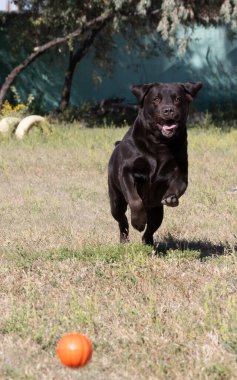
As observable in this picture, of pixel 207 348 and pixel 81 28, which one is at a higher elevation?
pixel 81 28

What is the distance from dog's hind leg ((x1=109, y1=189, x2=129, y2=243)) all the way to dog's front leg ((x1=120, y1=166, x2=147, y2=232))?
585 mm

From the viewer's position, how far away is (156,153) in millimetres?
6117

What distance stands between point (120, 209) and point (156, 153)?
3.24 ft

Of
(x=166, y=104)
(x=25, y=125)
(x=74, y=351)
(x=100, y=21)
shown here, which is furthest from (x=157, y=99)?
(x=100, y=21)

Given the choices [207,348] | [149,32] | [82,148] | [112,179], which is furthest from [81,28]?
[207,348]

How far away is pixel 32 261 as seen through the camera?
625 centimetres

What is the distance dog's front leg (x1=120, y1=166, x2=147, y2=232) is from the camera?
19.8 feet

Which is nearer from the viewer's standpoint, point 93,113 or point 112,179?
point 112,179

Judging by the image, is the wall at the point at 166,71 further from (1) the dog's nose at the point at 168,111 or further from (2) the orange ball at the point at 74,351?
(2) the orange ball at the point at 74,351

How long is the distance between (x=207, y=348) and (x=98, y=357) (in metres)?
0.60

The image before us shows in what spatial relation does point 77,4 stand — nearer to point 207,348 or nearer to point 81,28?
point 81,28

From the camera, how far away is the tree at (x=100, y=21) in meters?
16.9

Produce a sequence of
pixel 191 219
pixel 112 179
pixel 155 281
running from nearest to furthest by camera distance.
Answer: pixel 155 281 < pixel 112 179 < pixel 191 219

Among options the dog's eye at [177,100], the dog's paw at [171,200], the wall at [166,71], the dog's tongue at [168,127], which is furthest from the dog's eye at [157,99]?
the wall at [166,71]
